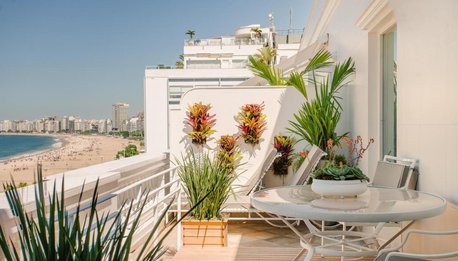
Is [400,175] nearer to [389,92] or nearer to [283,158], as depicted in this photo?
[389,92]

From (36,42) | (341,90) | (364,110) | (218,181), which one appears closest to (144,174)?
(218,181)

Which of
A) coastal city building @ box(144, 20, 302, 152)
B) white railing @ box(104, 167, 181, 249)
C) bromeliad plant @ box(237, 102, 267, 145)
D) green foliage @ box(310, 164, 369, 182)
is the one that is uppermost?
coastal city building @ box(144, 20, 302, 152)

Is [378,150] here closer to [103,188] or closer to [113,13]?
[103,188]

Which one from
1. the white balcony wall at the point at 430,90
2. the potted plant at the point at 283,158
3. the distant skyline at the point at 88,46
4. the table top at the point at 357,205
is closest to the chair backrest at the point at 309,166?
the white balcony wall at the point at 430,90

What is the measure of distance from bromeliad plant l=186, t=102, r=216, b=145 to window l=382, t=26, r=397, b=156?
2.72m

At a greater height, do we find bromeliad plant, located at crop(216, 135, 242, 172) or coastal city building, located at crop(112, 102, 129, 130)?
coastal city building, located at crop(112, 102, 129, 130)

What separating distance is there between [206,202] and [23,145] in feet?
179

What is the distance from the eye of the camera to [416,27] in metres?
3.36

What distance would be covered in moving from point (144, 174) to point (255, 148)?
1.94 metres

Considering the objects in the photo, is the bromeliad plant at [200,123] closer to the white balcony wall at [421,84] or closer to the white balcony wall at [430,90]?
the white balcony wall at [421,84]

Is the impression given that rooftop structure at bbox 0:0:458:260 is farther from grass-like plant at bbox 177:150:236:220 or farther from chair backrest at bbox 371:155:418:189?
grass-like plant at bbox 177:150:236:220

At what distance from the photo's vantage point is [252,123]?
6.82 metres

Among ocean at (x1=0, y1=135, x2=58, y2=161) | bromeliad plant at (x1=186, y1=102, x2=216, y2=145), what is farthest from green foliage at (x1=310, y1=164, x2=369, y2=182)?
ocean at (x1=0, y1=135, x2=58, y2=161)

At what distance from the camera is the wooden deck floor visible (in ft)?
14.6
